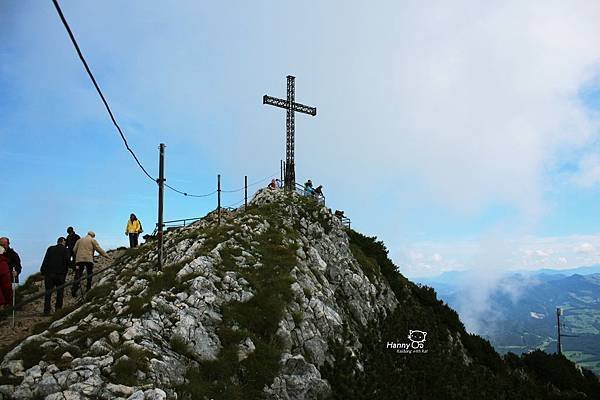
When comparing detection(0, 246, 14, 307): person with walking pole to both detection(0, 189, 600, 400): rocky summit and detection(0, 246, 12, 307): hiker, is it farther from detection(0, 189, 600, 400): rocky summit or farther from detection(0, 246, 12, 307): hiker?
detection(0, 189, 600, 400): rocky summit

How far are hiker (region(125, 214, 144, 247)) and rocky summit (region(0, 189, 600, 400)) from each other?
200cm

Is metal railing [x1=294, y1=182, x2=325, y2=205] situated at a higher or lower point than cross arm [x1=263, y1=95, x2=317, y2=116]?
lower

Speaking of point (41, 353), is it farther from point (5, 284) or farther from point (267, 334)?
point (267, 334)

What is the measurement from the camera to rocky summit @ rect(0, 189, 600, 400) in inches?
403

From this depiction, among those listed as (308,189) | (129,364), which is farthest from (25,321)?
(308,189)

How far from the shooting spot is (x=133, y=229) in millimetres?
26562

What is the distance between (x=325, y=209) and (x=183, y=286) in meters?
18.1

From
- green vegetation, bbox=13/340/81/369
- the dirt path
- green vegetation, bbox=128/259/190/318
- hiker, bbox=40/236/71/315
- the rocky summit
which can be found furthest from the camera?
hiker, bbox=40/236/71/315

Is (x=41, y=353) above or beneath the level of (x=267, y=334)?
above

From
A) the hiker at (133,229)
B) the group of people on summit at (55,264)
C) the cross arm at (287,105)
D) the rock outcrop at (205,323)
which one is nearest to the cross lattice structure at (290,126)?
the cross arm at (287,105)

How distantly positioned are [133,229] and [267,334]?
1588 cm

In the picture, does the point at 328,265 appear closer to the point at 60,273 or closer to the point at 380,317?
the point at 380,317

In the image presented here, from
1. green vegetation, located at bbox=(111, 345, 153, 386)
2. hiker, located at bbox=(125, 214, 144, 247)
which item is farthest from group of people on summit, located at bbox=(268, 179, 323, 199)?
green vegetation, located at bbox=(111, 345, 153, 386)

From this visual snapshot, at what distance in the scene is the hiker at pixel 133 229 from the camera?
26.6m
